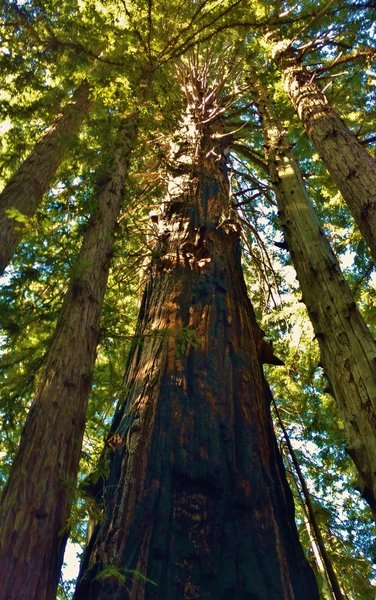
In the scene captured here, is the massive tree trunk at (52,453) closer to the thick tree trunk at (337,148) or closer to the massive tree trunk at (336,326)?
the massive tree trunk at (336,326)

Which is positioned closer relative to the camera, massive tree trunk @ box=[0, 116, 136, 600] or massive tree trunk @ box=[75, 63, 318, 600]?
massive tree trunk @ box=[0, 116, 136, 600]

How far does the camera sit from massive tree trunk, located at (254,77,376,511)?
393cm

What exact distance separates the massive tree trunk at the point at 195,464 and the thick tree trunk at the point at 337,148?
4.57 feet

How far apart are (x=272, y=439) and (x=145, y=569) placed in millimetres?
1431

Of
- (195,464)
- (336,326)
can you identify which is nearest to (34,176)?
(336,326)

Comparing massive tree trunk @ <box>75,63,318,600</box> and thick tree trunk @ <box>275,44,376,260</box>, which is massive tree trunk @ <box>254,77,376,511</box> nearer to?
thick tree trunk @ <box>275,44,376,260</box>

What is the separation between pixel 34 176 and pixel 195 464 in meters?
4.05

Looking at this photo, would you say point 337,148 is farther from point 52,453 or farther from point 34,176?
point 52,453

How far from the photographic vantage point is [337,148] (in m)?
5.99

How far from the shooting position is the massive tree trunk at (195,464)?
8.95 ft

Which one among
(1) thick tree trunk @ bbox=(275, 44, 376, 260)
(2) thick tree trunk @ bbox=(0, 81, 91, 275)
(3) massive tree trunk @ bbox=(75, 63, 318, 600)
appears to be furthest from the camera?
(1) thick tree trunk @ bbox=(275, 44, 376, 260)

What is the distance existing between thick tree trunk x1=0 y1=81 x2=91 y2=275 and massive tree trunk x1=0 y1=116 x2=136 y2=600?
783mm

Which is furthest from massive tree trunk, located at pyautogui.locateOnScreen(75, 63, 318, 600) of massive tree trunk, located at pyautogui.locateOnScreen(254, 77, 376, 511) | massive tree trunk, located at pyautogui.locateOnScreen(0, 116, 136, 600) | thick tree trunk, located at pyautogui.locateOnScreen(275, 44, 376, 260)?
thick tree trunk, located at pyautogui.locateOnScreen(275, 44, 376, 260)

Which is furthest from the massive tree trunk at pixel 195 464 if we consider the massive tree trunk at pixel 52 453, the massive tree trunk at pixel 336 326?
the massive tree trunk at pixel 336 326
